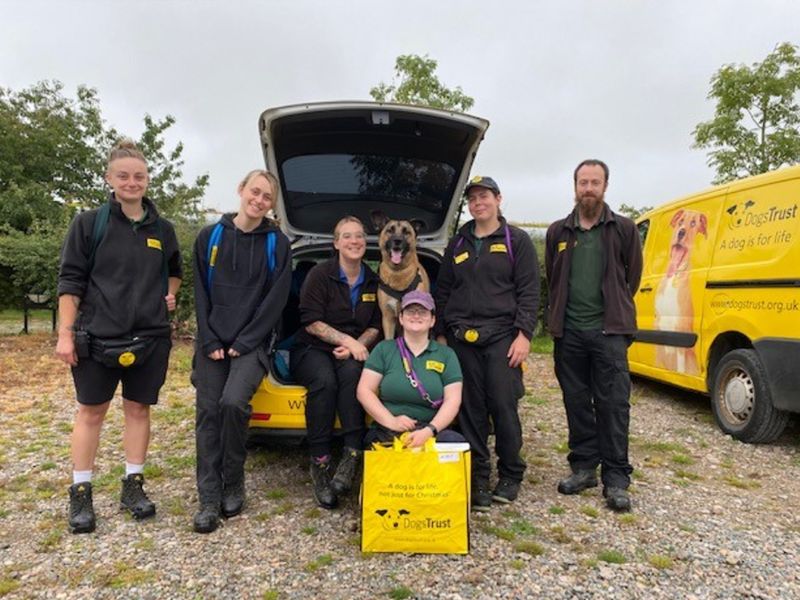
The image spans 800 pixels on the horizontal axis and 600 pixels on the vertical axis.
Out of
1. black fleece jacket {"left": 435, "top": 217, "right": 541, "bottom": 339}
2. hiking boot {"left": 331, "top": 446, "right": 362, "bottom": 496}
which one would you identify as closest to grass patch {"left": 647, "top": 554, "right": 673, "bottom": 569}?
black fleece jacket {"left": 435, "top": 217, "right": 541, "bottom": 339}

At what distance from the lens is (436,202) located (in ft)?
16.2

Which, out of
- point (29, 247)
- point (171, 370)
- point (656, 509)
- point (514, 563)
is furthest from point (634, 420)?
point (29, 247)

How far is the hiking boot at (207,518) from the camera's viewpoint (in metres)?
2.99

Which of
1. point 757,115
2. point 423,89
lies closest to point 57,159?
point 423,89

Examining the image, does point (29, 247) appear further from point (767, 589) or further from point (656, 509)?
point (767, 589)

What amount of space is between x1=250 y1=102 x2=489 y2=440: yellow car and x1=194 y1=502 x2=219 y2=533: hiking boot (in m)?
0.49

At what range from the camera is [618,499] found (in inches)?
133

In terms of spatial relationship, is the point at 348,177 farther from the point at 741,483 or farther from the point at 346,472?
the point at 741,483

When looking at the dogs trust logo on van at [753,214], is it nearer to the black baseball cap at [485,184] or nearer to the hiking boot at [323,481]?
the black baseball cap at [485,184]

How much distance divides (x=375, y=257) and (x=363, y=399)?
187cm

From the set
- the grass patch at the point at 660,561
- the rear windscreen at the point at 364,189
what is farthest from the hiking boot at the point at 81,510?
the grass patch at the point at 660,561

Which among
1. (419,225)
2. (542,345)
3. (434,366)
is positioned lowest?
(542,345)

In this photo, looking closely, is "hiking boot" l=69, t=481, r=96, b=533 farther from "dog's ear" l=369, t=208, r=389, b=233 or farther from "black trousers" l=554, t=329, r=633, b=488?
"black trousers" l=554, t=329, r=633, b=488

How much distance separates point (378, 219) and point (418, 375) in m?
1.88
